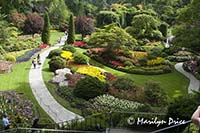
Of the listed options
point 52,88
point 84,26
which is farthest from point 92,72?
point 84,26

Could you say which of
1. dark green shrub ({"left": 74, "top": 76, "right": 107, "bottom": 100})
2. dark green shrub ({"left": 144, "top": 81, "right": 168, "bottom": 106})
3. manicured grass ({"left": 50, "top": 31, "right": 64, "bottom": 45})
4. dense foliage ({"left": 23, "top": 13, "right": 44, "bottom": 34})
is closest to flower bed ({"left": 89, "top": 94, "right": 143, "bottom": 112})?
dark green shrub ({"left": 74, "top": 76, "right": 107, "bottom": 100})

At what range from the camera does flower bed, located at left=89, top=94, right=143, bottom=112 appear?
18156 millimetres

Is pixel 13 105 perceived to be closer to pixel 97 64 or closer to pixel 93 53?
pixel 97 64

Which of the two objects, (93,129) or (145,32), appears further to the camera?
(145,32)

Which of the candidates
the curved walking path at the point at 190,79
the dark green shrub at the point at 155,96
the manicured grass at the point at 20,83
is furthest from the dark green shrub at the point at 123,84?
the manicured grass at the point at 20,83

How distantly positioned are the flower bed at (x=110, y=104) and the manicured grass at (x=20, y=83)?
2896mm

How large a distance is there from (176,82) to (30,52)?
16.0 metres

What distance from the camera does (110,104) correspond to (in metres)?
18.8

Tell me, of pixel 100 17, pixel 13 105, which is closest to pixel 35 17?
pixel 100 17

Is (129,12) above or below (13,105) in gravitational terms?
above

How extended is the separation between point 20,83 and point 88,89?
5.60 meters

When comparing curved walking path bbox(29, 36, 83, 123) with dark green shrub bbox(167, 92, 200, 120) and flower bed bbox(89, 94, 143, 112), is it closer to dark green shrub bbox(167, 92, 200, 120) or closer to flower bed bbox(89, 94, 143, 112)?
flower bed bbox(89, 94, 143, 112)

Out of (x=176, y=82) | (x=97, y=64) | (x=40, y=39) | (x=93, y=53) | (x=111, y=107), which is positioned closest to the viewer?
(x=111, y=107)

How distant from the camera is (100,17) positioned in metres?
51.2
